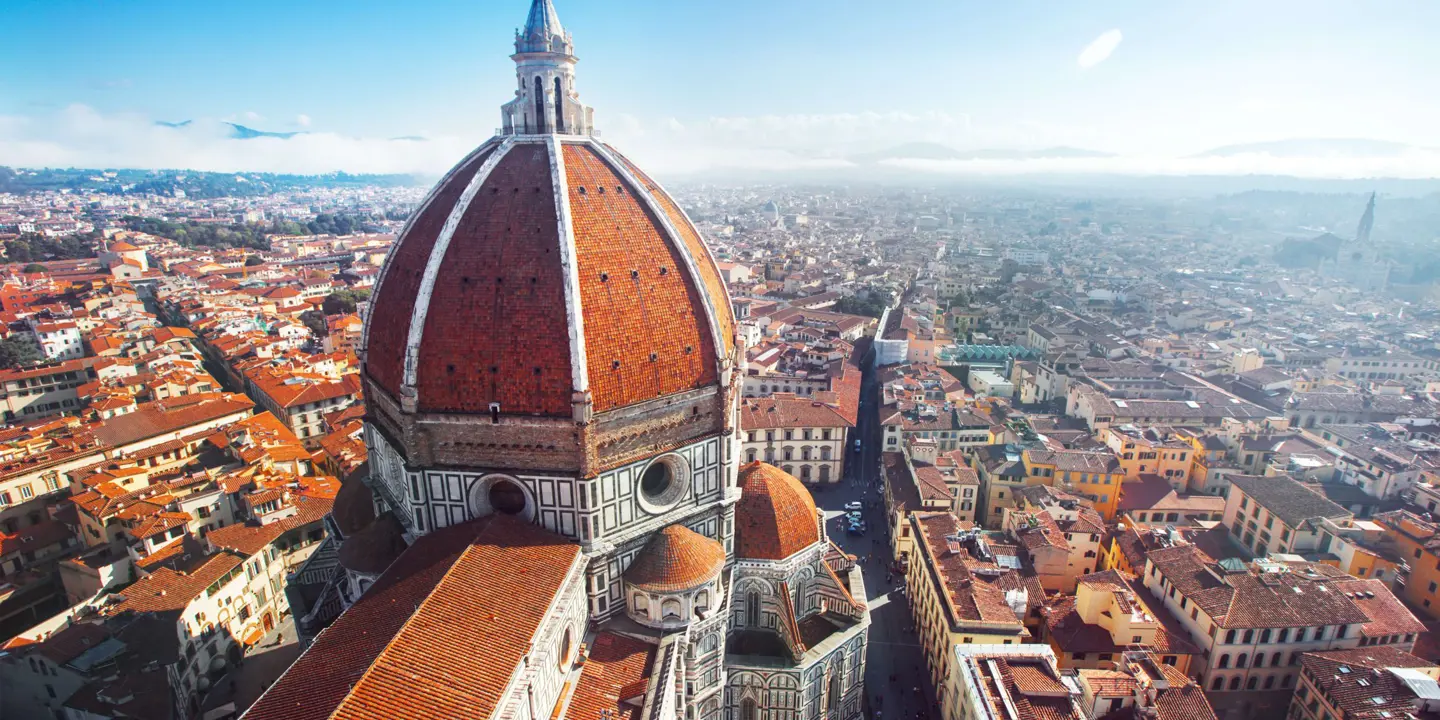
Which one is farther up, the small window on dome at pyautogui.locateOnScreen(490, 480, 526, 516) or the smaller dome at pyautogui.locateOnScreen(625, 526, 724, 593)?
the small window on dome at pyautogui.locateOnScreen(490, 480, 526, 516)

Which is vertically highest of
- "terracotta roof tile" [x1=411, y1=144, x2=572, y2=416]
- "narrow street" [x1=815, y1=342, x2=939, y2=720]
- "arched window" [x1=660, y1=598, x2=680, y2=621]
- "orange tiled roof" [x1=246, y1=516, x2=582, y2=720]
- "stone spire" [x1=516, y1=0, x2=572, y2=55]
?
"stone spire" [x1=516, y1=0, x2=572, y2=55]

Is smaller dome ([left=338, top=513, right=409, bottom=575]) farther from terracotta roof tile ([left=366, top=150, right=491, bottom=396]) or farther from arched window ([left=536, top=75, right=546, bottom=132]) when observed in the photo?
arched window ([left=536, top=75, right=546, bottom=132])

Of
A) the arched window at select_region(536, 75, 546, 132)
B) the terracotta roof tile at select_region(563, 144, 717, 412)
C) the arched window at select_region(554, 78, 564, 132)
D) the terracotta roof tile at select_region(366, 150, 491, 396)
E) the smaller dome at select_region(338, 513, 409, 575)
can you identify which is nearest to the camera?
the terracotta roof tile at select_region(563, 144, 717, 412)

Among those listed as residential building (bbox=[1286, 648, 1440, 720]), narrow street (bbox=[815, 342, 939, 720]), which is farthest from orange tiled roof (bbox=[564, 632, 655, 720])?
residential building (bbox=[1286, 648, 1440, 720])

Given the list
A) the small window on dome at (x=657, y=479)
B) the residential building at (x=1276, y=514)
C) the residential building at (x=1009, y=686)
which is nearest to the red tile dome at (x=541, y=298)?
the small window on dome at (x=657, y=479)

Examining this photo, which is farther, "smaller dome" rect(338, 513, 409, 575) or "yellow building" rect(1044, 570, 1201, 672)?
"yellow building" rect(1044, 570, 1201, 672)

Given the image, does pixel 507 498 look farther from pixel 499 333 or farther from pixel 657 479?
pixel 499 333

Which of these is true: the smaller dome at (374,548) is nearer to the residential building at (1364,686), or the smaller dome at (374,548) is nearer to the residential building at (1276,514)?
the residential building at (1364,686)
